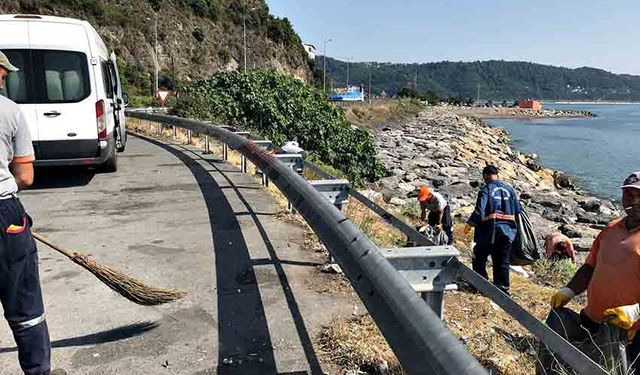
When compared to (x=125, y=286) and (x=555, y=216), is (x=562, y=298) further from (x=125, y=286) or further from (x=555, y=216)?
(x=555, y=216)

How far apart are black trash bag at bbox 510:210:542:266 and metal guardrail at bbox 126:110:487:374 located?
3.14 m

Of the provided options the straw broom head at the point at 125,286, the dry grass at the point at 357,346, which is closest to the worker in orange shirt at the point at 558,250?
the dry grass at the point at 357,346

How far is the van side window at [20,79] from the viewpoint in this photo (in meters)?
8.41

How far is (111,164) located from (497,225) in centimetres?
679

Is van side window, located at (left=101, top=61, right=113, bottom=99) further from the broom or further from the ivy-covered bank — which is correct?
the broom

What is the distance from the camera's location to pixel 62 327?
4.07 meters

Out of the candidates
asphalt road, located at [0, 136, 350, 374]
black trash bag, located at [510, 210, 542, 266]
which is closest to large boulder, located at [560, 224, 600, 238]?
black trash bag, located at [510, 210, 542, 266]

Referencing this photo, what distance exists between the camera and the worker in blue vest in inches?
269

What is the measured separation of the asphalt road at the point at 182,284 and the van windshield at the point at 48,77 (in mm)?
1421

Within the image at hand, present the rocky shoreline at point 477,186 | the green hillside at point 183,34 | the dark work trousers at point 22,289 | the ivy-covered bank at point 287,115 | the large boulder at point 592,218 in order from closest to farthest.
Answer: the dark work trousers at point 22,289, the rocky shoreline at point 477,186, the ivy-covered bank at point 287,115, the large boulder at point 592,218, the green hillside at point 183,34

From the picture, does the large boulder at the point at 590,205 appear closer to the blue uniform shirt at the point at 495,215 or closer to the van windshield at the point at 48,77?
the blue uniform shirt at the point at 495,215

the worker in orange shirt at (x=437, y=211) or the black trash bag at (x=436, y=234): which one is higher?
the worker in orange shirt at (x=437, y=211)

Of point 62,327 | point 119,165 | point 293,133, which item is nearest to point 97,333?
point 62,327

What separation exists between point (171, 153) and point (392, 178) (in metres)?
8.79
